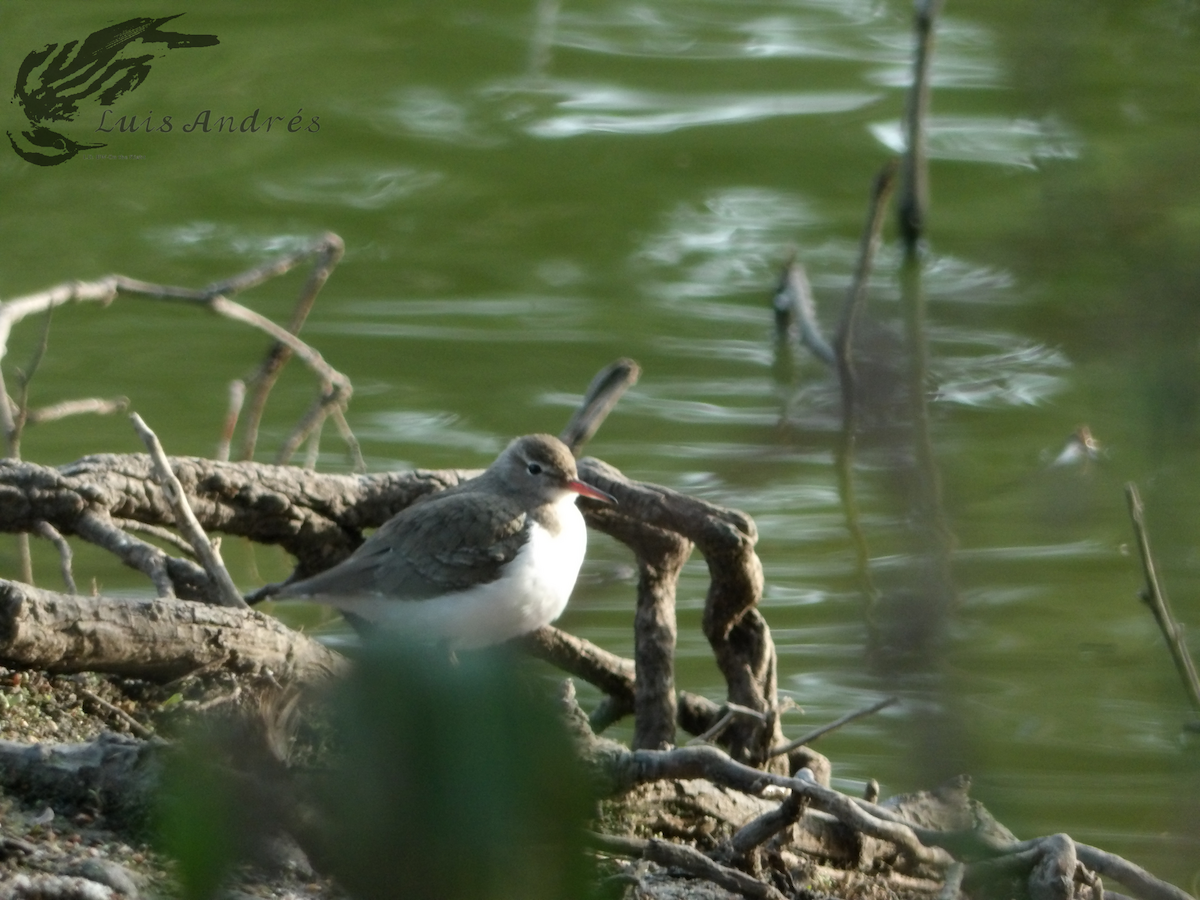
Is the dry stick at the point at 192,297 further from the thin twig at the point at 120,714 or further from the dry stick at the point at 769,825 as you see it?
the dry stick at the point at 769,825

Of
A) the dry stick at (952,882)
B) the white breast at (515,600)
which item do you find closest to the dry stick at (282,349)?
the white breast at (515,600)

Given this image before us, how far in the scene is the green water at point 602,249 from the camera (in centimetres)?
465

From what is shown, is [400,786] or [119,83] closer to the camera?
[400,786]

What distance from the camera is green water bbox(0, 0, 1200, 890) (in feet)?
15.3

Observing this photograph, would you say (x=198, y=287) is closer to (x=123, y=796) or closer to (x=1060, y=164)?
(x=123, y=796)

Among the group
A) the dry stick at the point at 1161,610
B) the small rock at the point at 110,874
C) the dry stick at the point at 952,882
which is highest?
the dry stick at the point at 1161,610

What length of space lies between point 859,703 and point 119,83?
6.05 m

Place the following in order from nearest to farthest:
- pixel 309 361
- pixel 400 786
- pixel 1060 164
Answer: pixel 400 786 < pixel 1060 164 < pixel 309 361

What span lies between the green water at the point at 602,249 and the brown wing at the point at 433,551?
0.37 metres

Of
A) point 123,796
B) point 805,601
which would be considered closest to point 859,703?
point 805,601

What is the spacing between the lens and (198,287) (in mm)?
8578

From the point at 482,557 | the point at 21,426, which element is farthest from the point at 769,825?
the point at 21,426

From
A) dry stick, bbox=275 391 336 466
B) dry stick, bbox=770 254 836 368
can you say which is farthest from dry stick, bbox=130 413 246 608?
dry stick, bbox=770 254 836 368

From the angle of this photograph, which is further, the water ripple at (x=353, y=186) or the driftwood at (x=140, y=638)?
the water ripple at (x=353, y=186)
